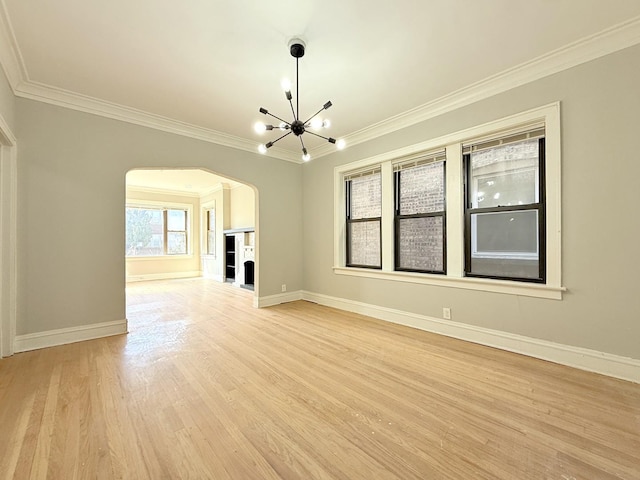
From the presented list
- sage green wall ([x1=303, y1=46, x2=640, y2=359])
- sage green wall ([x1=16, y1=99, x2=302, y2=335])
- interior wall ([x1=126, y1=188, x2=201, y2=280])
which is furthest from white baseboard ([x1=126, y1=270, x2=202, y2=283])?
sage green wall ([x1=303, y1=46, x2=640, y2=359])

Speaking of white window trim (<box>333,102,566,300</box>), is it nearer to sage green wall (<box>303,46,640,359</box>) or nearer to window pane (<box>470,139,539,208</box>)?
sage green wall (<box>303,46,640,359</box>)

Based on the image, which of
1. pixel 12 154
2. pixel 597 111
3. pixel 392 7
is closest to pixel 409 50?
pixel 392 7

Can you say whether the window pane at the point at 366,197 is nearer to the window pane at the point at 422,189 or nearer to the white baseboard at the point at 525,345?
the window pane at the point at 422,189

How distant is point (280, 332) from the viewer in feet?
11.6

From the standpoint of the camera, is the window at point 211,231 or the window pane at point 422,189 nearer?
the window pane at point 422,189

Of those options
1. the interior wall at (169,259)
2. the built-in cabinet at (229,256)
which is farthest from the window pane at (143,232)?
the built-in cabinet at (229,256)

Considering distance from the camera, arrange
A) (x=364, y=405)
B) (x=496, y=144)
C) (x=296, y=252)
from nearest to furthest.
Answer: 1. (x=364, y=405)
2. (x=496, y=144)
3. (x=296, y=252)

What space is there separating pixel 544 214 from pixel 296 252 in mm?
3786

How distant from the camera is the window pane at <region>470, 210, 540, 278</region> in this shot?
2.86 m

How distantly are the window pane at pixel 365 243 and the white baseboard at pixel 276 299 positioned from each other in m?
1.34

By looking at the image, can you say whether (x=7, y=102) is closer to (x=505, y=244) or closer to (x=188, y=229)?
(x=505, y=244)

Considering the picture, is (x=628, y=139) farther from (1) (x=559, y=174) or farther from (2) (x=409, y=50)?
(2) (x=409, y=50)

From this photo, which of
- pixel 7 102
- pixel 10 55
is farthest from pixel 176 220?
pixel 10 55

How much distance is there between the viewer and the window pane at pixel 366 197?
4.31 meters
